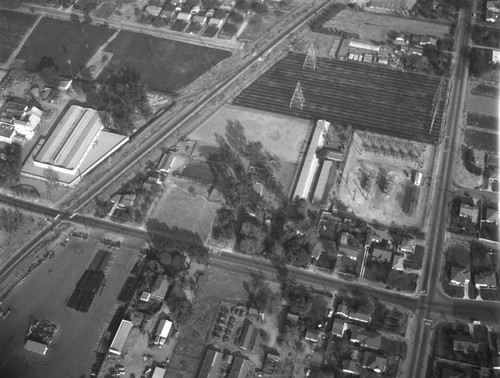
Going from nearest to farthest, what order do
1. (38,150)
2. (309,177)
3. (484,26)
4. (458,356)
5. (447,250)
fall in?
(458,356) → (447,250) → (309,177) → (38,150) → (484,26)

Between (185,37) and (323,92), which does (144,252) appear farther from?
(185,37)

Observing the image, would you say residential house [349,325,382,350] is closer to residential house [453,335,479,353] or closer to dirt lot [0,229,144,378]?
residential house [453,335,479,353]

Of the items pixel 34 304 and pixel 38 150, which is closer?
pixel 34 304

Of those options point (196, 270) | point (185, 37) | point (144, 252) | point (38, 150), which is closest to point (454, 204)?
point (196, 270)

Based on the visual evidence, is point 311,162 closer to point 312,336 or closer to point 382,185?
point 382,185

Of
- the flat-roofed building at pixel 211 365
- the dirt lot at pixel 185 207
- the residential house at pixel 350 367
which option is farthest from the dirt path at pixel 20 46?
the residential house at pixel 350 367

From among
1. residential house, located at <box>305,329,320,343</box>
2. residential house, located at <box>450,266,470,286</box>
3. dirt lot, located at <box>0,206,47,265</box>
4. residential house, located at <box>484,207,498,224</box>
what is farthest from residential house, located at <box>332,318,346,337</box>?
dirt lot, located at <box>0,206,47,265</box>
